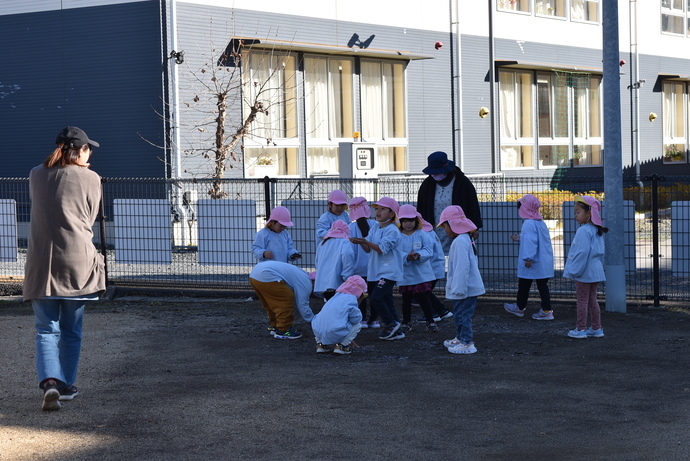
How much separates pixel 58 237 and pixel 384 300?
329cm

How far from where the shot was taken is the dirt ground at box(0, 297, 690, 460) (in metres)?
5.28

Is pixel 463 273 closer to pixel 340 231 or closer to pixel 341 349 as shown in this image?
pixel 341 349

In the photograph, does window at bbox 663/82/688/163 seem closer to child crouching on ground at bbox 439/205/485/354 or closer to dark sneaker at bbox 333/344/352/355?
child crouching on ground at bbox 439/205/485/354

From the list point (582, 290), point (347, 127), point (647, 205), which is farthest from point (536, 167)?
point (582, 290)

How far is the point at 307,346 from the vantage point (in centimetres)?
830

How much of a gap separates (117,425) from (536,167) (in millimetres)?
20997

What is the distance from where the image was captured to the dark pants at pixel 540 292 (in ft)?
31.0

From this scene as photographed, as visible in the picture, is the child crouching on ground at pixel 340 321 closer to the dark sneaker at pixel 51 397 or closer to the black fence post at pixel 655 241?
the dark sneaker at pixel 51 397

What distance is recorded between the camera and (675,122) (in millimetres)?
30391

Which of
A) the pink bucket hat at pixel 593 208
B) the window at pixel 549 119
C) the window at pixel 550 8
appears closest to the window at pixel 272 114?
the window at pixel 549 119

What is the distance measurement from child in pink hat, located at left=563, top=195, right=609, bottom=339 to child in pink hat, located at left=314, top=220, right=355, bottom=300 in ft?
6.74

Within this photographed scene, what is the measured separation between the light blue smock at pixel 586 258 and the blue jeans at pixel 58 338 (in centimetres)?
450

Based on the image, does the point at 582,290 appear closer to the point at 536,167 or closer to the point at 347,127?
the point at 347,127

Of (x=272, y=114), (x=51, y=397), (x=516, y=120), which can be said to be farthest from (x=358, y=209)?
(x=516, y=120)
